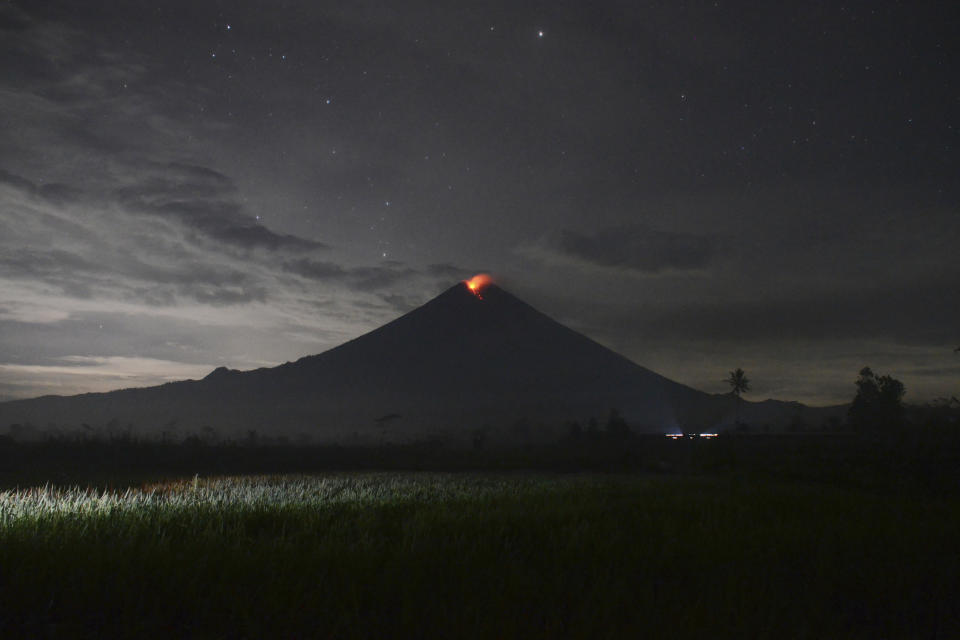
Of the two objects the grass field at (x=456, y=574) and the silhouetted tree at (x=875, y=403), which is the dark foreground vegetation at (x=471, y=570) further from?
the silhouetted tree at (x=875, y=403)

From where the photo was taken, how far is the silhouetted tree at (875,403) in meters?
59.6

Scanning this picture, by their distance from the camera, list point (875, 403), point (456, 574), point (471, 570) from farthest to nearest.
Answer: point (875, 403) → point (471, 570) → point (456, 574)

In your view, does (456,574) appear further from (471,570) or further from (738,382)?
(738,382)

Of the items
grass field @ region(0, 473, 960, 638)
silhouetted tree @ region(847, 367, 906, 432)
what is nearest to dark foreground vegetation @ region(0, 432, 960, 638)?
grass field @ region(0, 473, 960, 638)

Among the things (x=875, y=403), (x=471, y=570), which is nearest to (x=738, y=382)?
(x=875, y=403)

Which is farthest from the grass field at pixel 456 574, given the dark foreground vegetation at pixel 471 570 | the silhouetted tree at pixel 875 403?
the silhouetted tree at pixel 875 403

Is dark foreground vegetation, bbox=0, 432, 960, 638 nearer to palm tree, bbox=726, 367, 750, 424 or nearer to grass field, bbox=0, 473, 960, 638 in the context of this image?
grass field, bbox=0, 473, 960, 638

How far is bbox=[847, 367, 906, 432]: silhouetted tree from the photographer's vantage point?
59625 millimetres

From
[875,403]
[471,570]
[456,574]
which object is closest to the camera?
[456,574]

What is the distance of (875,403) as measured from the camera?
6397 cm

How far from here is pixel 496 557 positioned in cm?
616

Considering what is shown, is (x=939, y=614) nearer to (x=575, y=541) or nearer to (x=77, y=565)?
(x=575, y=541)

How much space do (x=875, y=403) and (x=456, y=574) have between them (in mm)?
73686

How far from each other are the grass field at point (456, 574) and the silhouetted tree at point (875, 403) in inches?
2346
